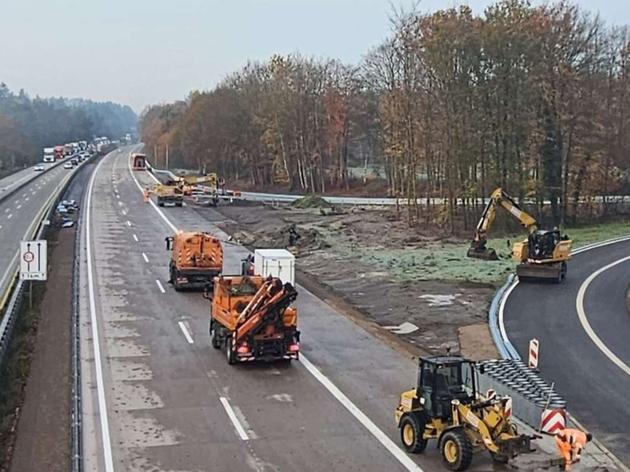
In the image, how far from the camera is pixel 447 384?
16.4 m

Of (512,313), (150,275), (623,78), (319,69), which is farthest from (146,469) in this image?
(319,69)

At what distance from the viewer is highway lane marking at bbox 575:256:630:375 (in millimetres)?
24375

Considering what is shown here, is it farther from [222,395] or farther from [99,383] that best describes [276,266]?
[222,395]

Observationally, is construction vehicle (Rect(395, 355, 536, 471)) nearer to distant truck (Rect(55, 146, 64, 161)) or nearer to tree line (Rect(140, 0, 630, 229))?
tree line (Rect(140, 0, 630, 229))

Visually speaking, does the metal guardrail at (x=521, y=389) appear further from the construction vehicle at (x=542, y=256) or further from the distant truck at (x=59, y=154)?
the distant truck at (x=59, y=154)

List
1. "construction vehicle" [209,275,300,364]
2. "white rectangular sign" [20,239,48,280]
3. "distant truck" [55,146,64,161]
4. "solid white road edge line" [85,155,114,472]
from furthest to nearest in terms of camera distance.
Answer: "distant truck" [55,146,64,161]
"white rectangular sign" [20,239,48,280]
"construction vehicle" [209,275,300,364]
"solid white road edge line" [85,155,114,472]

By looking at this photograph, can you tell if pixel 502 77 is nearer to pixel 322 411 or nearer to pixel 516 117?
pixel 516 117

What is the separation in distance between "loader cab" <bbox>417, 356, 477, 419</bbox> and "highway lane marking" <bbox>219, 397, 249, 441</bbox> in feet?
13.7

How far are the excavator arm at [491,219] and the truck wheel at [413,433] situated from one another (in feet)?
73.0

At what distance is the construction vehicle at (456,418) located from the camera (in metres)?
15.6

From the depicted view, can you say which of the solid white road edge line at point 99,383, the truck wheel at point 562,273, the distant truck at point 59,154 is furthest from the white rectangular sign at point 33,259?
the distant truck at point 59,154

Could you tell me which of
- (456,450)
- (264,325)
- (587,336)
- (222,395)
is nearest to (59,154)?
(587,336)

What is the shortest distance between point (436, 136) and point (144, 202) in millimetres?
31862

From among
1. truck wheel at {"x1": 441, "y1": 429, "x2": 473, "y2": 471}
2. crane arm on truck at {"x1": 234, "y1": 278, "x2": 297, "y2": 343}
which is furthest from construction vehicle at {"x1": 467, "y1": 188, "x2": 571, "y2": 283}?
truck wheel at {"x1": 441, "y1": 429, "x2": 473, "y2": 471}
